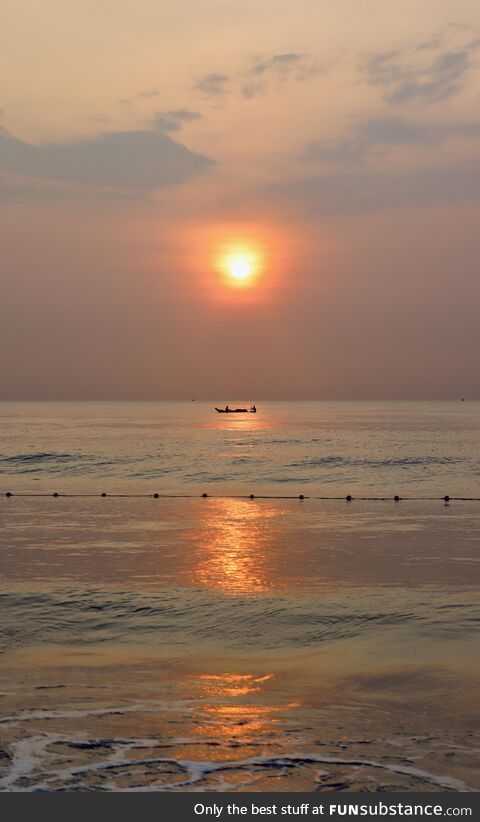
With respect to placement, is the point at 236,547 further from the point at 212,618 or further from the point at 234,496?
the point at 234,496

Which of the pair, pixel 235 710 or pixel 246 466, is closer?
pixel 235 710

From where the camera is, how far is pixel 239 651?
1711cm

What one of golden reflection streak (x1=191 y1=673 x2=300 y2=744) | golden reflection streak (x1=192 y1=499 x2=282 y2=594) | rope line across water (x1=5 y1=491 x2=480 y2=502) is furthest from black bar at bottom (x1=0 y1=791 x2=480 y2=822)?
rope line across water (x1=5 y1=491 x2=480 y2=502)

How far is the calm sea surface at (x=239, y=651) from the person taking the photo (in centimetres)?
1094

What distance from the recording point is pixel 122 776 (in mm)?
10484

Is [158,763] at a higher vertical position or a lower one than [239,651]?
higher

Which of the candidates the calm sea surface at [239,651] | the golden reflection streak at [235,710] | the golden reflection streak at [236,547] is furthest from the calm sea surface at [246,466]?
the golden reflection streak at [235,710]

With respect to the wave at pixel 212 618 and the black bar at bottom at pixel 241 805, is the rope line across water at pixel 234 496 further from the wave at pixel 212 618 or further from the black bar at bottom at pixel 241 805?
the black bar at bottom at pixel 241 805

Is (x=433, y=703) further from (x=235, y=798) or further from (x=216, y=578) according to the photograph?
(x=216, y=578)

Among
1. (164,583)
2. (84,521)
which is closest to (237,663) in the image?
(164,583)

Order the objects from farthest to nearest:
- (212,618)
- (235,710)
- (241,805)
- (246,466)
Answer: (246,466) < (212,618) < (235,710) < (241,805)

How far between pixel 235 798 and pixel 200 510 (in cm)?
3445

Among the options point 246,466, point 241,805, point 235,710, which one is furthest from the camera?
point 246,466

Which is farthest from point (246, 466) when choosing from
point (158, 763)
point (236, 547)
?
point (158, 763)
